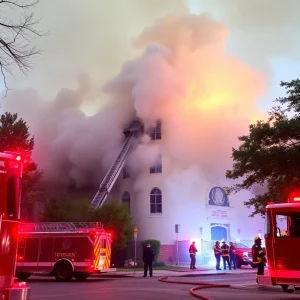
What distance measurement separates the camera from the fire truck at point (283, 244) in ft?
29.6

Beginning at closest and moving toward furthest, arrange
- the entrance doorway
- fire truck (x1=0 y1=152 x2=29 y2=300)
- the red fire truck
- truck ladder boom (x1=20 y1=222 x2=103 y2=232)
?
fire truck (x1=0 y1=152 x2=29 y2=300), the red fire truck, truck ladder boom (x1=20 y1=222 x2=103 y2=232), the entrance doorway

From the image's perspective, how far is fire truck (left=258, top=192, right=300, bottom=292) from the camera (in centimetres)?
903

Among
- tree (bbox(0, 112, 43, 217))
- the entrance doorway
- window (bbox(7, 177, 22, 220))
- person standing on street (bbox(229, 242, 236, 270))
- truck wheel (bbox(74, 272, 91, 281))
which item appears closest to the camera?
window (bbox(7, 177, 22, 220))

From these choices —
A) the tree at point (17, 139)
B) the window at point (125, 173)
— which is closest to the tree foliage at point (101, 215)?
the tree at point (17, 139)

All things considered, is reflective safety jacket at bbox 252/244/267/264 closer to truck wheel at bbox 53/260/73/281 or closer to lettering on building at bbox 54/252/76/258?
lettering on building at bbox 54/252/76/258

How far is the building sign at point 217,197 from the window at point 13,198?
80.8 feet

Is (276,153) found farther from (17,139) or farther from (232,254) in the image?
(17,139)

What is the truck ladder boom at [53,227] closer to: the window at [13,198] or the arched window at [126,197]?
the window at [13,198]

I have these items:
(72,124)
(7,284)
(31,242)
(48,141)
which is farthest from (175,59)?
(7,284)

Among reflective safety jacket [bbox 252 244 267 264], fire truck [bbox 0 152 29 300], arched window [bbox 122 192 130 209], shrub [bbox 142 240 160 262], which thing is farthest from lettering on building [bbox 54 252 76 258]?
arched window [bbox 122 192 130 209]

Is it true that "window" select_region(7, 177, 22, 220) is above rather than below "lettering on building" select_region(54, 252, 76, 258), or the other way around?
above

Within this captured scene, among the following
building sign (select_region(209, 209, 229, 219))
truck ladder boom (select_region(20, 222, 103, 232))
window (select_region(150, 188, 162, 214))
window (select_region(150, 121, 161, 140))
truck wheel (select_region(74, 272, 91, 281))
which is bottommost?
truck wheel (select_region(74, 272, 91, 281))

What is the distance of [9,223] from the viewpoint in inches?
210

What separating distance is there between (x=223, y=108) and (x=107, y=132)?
30.1ft
